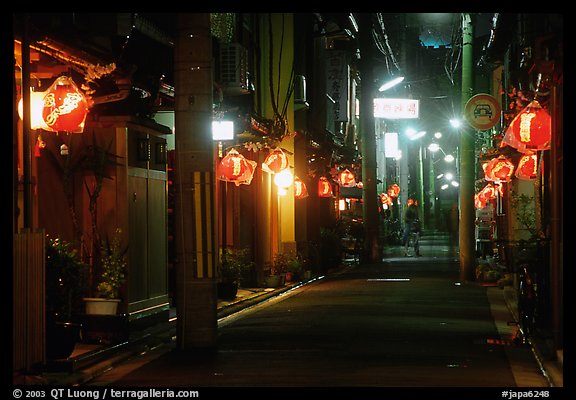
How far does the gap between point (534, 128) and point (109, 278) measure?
809 centimetres

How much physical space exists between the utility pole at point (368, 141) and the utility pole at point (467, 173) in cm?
963

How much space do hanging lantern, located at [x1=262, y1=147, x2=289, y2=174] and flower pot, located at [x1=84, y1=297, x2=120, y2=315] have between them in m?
12.2

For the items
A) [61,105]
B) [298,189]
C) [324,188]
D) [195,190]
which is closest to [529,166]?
[298,189]

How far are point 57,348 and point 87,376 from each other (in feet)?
2.24

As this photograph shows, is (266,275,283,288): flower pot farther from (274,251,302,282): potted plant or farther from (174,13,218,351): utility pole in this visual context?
(174,13,218,351): utility pole

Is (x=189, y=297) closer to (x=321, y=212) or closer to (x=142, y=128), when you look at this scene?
(x=142, y=128)

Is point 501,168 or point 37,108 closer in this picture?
point 37,108

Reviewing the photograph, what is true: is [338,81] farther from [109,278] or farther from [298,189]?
[109,278]

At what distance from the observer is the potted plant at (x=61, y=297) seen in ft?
41.6

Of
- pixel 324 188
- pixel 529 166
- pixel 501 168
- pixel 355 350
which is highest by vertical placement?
pixel 501 168

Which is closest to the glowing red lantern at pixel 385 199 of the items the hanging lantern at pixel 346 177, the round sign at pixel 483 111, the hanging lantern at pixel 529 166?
the hanging lantern at pixel 346 177

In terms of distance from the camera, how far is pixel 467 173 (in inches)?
1145

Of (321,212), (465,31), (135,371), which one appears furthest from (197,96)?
(321,212)

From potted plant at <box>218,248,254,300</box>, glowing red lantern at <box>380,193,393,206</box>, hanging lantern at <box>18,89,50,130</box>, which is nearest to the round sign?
potted plant at <box>218,248,254,300</box>
